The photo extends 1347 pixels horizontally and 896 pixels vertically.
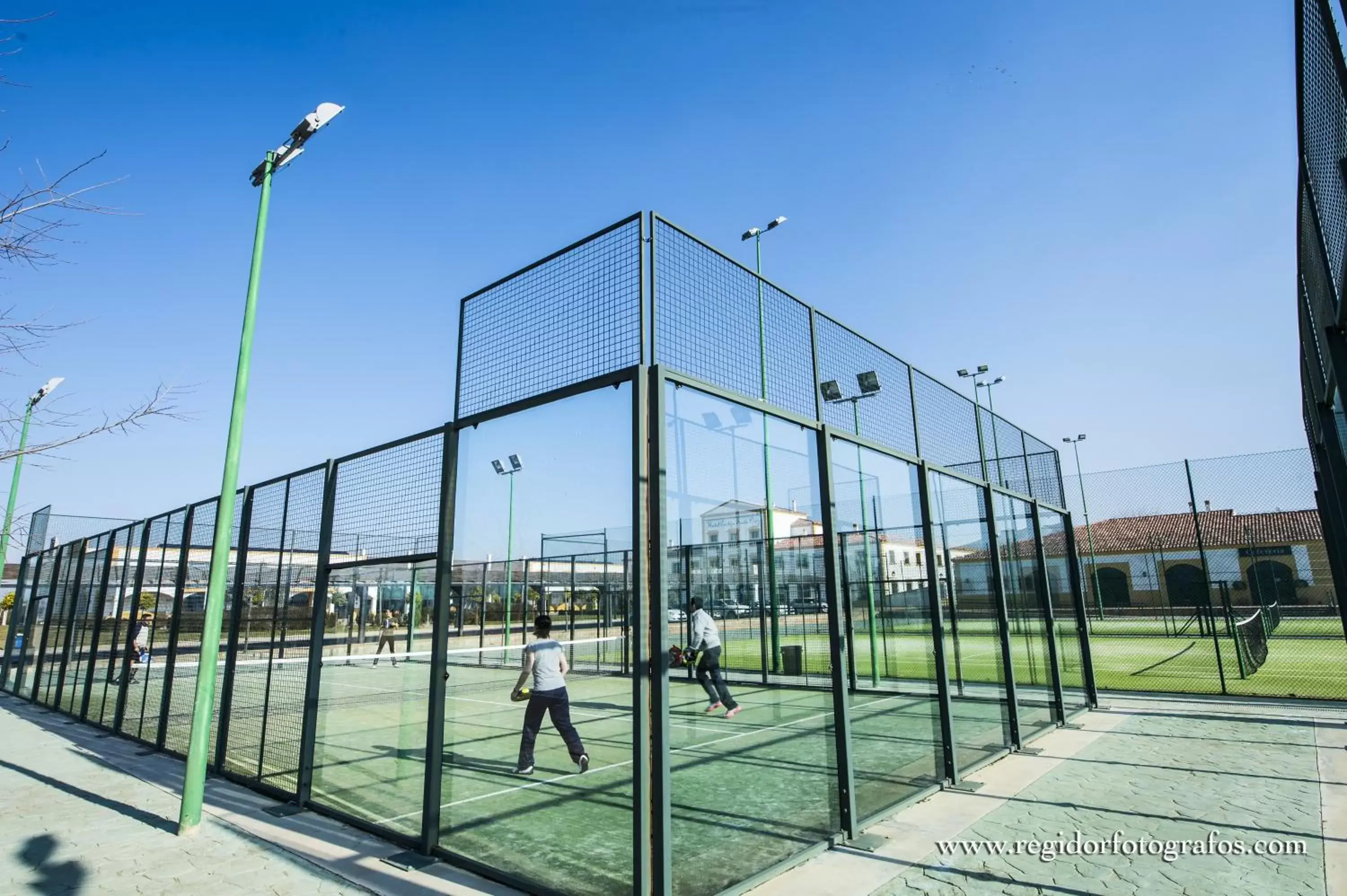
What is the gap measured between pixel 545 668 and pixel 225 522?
132 inches

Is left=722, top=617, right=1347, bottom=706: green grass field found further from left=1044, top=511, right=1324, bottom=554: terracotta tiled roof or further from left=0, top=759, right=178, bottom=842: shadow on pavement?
left=0, top=759, right=178, bottom=842: shadow on pavement

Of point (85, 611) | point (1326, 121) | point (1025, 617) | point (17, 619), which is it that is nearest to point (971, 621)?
point (1025, 617)

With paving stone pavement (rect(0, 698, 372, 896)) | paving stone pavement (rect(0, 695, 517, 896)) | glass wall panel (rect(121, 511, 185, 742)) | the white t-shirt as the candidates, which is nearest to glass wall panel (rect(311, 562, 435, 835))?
paving stone pavement (rect(0, 695, 517, 896))

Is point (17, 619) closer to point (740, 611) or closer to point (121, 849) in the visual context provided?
point (121, 849)

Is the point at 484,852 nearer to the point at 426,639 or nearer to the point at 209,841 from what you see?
the point at 209,841

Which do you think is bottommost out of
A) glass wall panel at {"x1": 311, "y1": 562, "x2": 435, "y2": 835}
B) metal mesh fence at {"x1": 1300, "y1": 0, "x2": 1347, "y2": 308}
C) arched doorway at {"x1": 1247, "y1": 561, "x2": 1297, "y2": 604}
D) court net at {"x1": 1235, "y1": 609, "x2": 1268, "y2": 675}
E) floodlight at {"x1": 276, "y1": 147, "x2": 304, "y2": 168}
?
glass wall panel at {"x1": 311, "y1": 562, "x2": 435, "y2": 835}

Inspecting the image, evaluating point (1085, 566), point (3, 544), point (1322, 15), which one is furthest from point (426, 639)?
point (1322, 15)

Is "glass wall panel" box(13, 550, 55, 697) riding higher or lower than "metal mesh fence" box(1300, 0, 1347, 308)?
lower

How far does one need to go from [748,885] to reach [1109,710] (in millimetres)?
8369

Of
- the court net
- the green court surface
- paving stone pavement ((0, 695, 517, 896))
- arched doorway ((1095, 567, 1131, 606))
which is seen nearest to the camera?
paving stone pavement ((0, 695, 517, 896))

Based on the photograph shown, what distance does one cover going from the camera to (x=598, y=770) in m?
7.59

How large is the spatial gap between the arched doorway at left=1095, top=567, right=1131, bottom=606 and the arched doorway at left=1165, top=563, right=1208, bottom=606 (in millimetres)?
3265

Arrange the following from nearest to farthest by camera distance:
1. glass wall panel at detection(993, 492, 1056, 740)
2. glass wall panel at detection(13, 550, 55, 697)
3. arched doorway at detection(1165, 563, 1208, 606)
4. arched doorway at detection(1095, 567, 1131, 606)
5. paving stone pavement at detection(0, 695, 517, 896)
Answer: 1. paving stone pavement at detection(0, 695, 517, 896)
2. glass wall panel at detection(993, 492, 1056, 740)
3. glass wall panel at detection(13, 550, 55, 697)
4. arched doorway at detection(1165, 563, 1208, 606)
5. arched doorway at detection(1095, 567, 1131, 606)

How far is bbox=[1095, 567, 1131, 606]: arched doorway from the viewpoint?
92.0 ft
